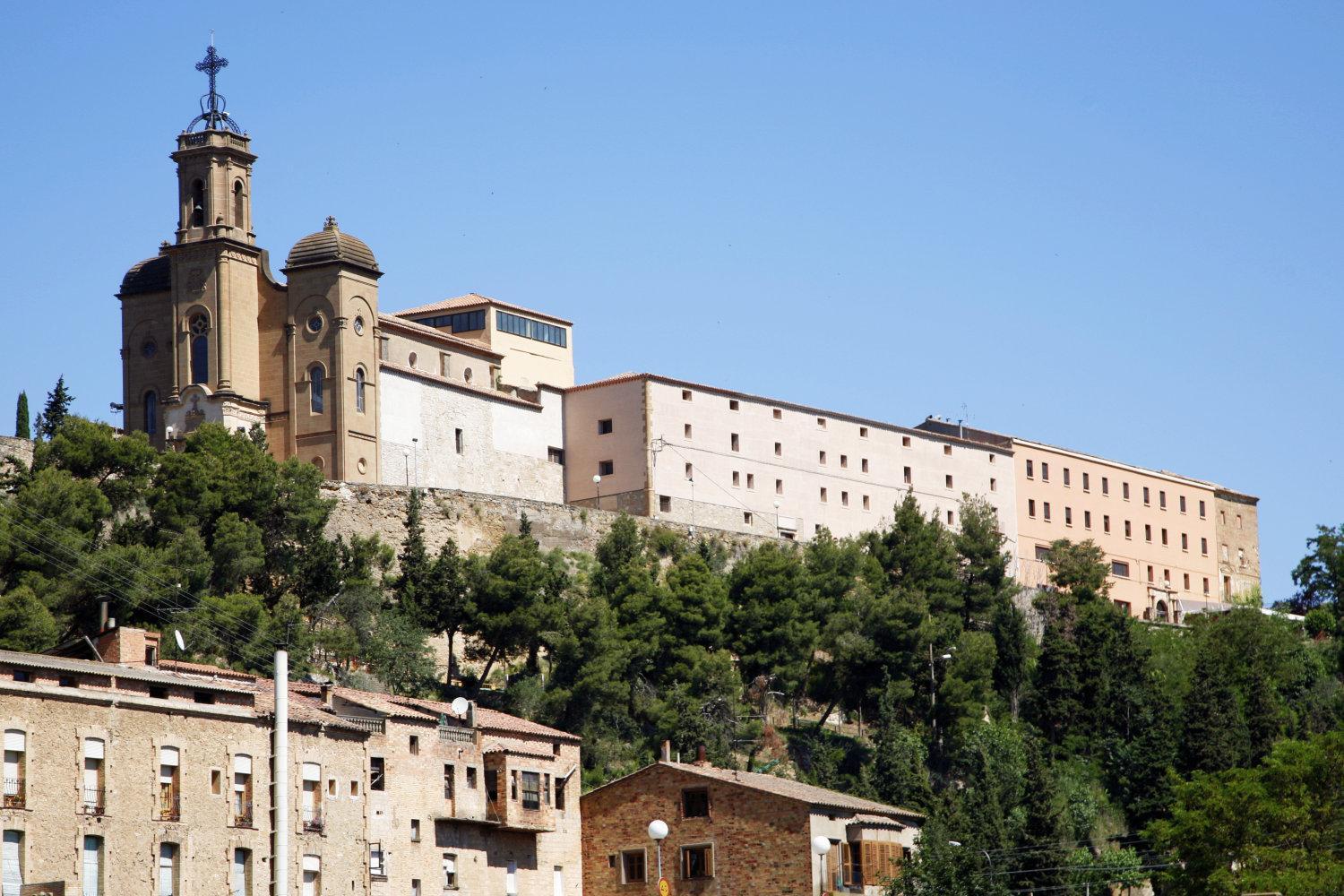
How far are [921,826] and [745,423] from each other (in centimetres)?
4058

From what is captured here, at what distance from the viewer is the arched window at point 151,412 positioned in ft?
312

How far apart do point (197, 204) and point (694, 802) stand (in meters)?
39.9

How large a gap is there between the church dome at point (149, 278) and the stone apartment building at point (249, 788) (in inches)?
1353

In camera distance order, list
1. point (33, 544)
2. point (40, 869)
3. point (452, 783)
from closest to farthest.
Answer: point (40, 869) < point (452, 783) < point (33, 544)

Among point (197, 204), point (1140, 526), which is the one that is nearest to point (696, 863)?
point (197, 204)

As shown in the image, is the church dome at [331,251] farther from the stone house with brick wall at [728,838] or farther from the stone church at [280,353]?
the stone house with brick wall at [728,838]

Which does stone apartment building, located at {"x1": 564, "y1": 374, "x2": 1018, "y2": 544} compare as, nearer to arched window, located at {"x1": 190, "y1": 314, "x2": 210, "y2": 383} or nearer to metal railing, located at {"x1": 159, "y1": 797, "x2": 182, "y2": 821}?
arched window, located at {"x1": 190, "y1": 314, "x2": 210, "y2": 383}

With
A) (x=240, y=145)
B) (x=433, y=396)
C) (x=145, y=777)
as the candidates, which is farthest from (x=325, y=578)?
(x=145, y=777)

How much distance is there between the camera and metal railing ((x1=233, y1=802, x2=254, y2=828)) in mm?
56875

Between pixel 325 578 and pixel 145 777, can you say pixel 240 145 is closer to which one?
pixel 325 578

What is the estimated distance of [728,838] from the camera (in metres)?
66.4

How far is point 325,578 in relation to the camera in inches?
3295

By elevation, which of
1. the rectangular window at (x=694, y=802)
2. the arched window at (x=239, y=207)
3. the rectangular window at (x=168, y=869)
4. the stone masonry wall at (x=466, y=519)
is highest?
the arched window at (x=239, y=207)

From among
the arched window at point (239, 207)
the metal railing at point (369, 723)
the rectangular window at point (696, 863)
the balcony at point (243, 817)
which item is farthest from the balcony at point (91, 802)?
the arched window at point (239, 207)
